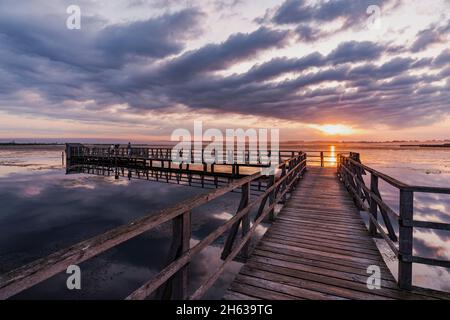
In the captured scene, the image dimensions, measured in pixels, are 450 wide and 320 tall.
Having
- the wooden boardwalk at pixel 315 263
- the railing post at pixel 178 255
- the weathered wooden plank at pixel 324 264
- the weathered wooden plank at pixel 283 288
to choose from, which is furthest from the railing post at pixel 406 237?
the railing post at pixel 178 255

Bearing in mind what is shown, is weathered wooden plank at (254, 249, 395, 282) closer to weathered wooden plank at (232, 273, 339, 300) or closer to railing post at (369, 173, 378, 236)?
weathered wooden plank at (232, 273, 339, 300)

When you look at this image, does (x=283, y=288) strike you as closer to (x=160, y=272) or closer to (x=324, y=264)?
(x=324, y=264)

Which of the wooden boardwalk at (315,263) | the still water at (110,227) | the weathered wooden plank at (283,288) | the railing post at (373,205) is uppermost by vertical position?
the railing post at (373,205)

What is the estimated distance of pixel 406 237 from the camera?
3.11m

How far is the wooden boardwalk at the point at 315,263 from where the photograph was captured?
125 inches

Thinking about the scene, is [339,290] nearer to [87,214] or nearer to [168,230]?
[168,230]

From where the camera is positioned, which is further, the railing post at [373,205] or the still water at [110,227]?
the still water at [110,227]

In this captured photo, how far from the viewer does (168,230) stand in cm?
1047

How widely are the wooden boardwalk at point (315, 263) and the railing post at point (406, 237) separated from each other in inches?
7.2

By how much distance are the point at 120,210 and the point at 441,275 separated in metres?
14.0

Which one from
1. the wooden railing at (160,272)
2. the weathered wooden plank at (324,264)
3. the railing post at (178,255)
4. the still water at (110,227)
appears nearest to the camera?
the wooden railing at (160,272)

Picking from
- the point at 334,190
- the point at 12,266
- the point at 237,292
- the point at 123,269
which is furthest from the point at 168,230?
the point at 237,292

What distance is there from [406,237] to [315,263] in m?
1.36

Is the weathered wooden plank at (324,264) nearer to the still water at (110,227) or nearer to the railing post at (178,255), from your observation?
the railing post at (178,255)
